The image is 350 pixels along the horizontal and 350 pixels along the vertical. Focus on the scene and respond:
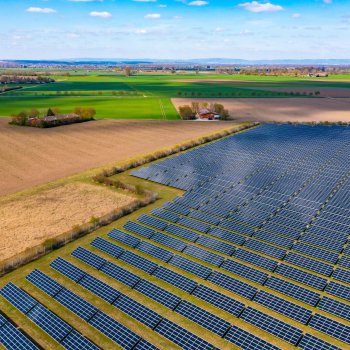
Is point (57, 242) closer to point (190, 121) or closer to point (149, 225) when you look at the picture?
point (149, 225)

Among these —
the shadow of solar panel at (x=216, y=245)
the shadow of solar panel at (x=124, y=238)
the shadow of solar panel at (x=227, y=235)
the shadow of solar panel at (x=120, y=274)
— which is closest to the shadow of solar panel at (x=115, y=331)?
the shadow of solar panel at (x=120, y=274)

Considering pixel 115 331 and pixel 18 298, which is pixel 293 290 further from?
pixel 18 298

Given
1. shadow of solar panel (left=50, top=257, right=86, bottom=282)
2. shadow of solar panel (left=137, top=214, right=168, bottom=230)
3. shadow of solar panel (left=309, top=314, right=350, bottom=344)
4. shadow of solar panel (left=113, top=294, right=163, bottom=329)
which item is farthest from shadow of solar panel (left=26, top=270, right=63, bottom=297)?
shadow of solar panel (left=309, top=314, right=350, bottom=344)

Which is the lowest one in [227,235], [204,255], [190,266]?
[190,266]

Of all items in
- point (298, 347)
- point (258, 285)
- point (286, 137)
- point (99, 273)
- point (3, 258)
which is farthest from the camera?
point (286, 137)

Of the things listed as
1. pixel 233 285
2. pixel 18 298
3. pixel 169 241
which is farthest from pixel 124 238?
pixel 233 285

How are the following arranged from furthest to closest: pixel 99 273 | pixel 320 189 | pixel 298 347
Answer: pixel 320 189 < pixel 99 273 < pixel 298 347

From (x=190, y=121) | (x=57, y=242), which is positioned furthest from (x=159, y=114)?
(x=57, y=242)
